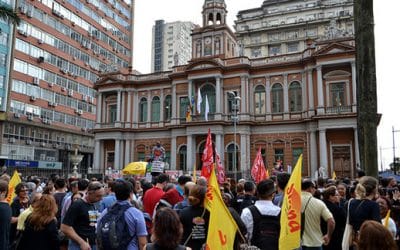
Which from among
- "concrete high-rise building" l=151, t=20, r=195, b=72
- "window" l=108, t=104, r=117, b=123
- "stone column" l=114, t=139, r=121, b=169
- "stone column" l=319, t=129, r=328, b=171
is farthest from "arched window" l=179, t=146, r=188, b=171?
"concrete high-rise building" l=151, t=20, r=195, b=72

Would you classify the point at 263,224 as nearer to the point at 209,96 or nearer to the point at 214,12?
the point at 209,96

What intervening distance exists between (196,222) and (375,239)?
2.26m

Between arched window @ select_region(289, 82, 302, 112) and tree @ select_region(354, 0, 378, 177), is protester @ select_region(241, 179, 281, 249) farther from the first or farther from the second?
arched window @ select_region(289, 82, 302, 112)

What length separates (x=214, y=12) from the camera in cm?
3934

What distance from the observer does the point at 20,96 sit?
38.3 metres

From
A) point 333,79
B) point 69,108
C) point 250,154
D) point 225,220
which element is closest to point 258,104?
point 250,154

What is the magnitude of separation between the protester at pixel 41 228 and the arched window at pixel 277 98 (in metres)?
28.9

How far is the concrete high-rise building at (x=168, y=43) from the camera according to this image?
127 m

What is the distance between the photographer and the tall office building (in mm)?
37812

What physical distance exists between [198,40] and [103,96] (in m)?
11.6

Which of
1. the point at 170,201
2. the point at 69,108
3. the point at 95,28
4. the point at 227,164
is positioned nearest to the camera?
the point at 170,201

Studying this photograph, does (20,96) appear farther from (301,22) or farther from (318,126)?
(301,22)

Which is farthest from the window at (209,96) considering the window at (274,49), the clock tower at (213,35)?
the window at (274,49)

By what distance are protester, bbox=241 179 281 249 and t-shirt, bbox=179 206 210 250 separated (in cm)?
57
